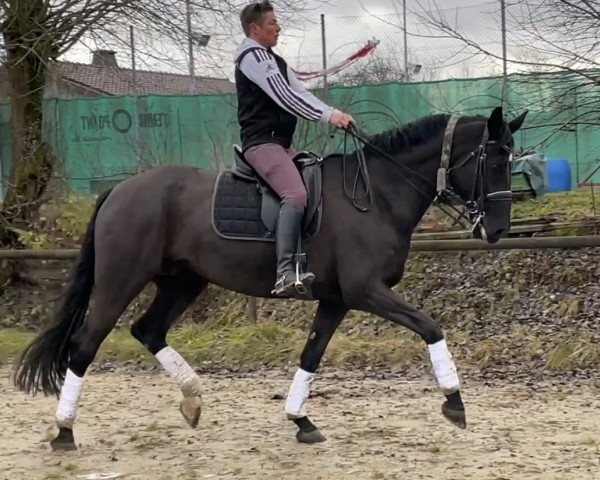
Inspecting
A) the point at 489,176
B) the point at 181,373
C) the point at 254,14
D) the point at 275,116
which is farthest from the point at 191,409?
the point at 254,14

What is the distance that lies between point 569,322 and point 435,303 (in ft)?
6.38

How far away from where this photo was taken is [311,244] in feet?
18.4

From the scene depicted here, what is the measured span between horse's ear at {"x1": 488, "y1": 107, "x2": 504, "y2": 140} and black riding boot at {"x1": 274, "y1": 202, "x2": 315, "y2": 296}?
4.23 ft

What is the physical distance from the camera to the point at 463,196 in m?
5.52

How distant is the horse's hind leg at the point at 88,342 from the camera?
578 cm

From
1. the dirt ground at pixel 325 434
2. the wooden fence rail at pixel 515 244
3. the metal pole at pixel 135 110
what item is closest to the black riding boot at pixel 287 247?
the dirt ground at pixel 325 434

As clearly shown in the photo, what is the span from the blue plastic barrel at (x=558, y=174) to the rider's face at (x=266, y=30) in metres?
9.35

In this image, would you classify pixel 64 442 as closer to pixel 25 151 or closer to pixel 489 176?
pixel 489 176

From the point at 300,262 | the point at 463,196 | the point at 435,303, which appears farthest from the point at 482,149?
the point at 435,303

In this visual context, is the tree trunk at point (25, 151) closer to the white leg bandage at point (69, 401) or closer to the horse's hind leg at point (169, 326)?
the horse's hind leg at point (169, 326)

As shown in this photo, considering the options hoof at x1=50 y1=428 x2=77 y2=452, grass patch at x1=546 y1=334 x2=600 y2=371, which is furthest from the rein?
grass patch at x1=546 y1=334 x2=600 y2=371

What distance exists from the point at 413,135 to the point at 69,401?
9.38 ft

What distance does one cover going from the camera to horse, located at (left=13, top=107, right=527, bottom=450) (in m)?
5.43

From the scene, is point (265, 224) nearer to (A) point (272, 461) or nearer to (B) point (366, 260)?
(B) point (366, 260)
